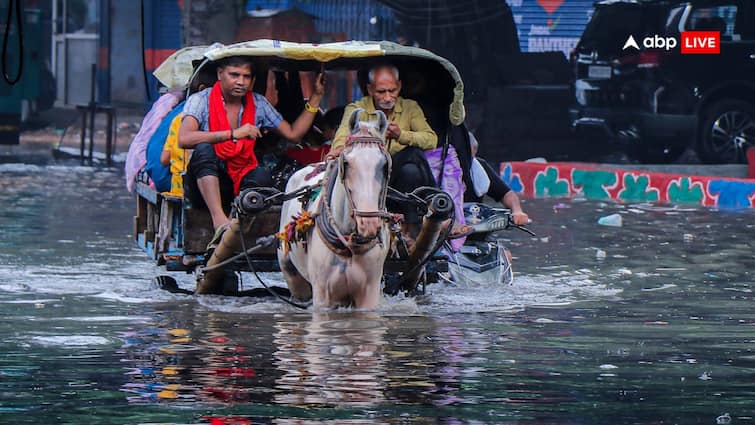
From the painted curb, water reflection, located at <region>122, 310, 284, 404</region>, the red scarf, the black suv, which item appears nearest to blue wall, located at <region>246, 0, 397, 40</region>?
the black suv

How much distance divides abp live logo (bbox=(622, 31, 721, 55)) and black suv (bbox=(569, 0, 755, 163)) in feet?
0.15

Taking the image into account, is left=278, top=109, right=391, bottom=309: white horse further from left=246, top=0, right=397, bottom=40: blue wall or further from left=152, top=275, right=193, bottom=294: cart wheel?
left=246, top=0, right=397, bottom=40: blue wall

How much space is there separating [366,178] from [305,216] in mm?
712

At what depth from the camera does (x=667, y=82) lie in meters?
29.4

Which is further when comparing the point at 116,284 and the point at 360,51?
the point at 116,284

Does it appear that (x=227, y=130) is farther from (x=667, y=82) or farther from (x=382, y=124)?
(x=667, y=82)

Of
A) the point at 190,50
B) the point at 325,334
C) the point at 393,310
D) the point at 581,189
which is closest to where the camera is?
the point at 325,334

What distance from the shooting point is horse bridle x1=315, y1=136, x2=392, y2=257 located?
10906mm

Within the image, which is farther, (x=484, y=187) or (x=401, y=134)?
(x=484, y=187)

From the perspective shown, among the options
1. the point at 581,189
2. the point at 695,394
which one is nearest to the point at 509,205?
the point at 695,394

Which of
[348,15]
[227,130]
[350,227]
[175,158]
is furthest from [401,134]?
[348,15]

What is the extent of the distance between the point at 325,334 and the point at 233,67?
231 cm

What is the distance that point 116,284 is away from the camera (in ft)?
46.4

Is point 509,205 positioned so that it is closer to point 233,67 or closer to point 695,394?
point 233,67
